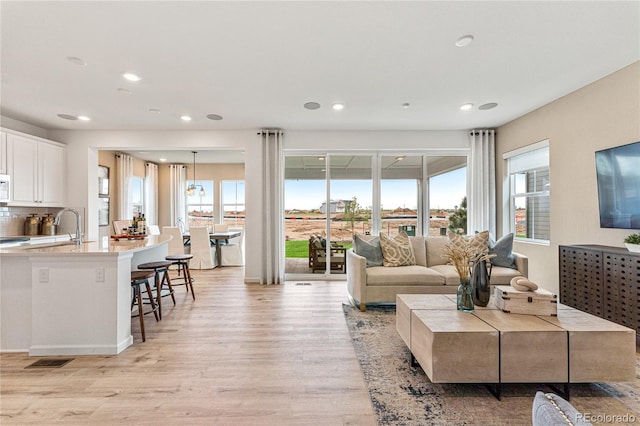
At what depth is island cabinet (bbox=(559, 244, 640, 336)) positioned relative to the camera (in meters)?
2.64

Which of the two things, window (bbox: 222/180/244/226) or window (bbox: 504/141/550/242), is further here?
window (bbox: 222/180/244/226)

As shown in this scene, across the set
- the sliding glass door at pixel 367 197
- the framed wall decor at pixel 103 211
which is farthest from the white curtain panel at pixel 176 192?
the sliding glass door at pixel 367 197

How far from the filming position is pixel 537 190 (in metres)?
4.57

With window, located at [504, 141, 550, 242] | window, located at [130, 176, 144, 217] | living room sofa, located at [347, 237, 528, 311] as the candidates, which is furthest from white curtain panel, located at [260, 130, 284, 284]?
window, located at [130, 176, 144, 217]

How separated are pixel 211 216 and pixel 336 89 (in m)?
6.56

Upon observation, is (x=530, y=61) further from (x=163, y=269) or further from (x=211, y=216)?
(x=211, y=216)

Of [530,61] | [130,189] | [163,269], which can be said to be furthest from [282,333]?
[130,189]

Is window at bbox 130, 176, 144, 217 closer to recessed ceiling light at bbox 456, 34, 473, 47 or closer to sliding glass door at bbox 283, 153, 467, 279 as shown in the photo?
sliding glass door at bbox 283, 153, 467, 279

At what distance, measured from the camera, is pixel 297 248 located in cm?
578

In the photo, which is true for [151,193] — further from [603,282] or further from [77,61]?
[603,282]

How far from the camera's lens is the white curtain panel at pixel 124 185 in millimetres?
7316

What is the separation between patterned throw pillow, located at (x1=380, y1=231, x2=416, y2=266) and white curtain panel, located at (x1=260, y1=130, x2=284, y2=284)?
1.98m

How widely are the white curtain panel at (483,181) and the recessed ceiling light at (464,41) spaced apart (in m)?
3.12

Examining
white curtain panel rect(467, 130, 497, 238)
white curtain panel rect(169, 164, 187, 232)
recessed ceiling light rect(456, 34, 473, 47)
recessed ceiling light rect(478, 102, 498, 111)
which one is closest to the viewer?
recessed ceiling light rect(456, 34, 473, 47)
